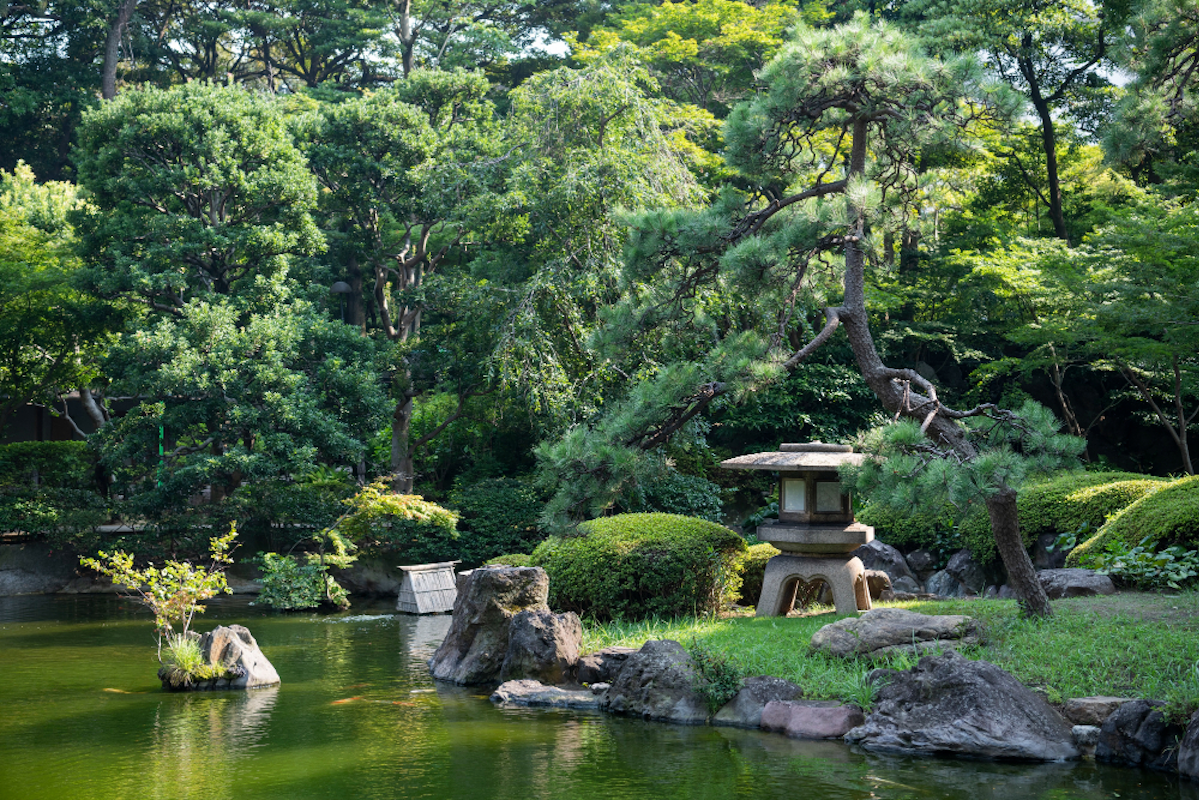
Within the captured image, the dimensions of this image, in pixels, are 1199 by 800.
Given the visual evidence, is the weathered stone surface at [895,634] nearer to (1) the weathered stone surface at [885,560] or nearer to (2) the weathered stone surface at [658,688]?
(2) the weathered stone surface at [658,688]

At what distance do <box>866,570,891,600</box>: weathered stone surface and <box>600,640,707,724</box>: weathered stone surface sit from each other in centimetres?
347

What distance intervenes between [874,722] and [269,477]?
11.4m

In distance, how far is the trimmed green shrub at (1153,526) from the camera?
31.2 feet

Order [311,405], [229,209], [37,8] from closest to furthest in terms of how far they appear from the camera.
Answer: [311,405], [229,209], [37,8]

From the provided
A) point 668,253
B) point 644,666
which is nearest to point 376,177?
point 668,253

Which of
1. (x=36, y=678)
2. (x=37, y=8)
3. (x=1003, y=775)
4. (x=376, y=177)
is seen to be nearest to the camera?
(x=1003, y=775)

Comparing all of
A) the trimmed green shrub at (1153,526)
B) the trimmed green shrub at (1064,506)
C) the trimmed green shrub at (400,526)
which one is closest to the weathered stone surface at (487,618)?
the trimmed green shrub at (1064,506)

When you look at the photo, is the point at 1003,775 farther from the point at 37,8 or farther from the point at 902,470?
the point at 37,8

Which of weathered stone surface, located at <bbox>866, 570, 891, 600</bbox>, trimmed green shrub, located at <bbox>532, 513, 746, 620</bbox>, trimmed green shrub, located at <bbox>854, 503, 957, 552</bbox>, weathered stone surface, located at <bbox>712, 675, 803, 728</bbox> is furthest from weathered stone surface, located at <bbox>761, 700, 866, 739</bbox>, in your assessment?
trimmed green shrub, located at <bbox>854, 503, 957, 552</bbox>

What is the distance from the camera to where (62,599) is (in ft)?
53.4

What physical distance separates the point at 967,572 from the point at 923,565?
845 millimetres

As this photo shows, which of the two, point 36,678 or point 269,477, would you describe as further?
point 269,477

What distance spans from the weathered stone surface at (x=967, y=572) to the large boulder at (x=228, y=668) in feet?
25.9

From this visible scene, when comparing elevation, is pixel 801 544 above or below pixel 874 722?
above
